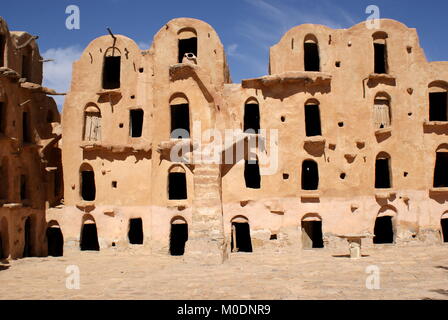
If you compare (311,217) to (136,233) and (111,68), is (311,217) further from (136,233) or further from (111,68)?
(111,68)

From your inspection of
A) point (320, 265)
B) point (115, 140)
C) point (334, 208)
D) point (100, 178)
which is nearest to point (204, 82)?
point (115, 140)

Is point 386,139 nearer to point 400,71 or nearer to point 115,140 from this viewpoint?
point 400,71

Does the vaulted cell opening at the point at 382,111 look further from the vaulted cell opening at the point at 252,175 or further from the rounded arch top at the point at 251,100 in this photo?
the vaulted cell opening at the point at 252,175

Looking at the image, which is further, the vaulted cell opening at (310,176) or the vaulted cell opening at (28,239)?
the vaulted cell opening at (310,176)

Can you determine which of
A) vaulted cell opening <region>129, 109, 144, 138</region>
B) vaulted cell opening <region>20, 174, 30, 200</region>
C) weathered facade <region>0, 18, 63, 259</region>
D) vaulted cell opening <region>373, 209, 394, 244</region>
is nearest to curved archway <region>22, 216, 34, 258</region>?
weathered facade <region>0, 18, 63, 259</region>

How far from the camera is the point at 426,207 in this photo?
79.8 ft

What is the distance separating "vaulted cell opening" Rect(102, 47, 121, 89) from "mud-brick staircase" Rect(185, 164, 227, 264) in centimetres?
940

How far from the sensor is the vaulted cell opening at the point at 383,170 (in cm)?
2511

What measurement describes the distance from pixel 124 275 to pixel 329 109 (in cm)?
1489

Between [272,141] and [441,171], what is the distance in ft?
38.2

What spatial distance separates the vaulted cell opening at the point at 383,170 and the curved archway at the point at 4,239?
21494 millimetres

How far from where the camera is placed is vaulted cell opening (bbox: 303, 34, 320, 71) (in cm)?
2605

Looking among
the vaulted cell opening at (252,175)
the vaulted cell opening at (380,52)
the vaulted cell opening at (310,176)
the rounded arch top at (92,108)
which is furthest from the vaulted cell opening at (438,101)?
the rounded arch top at (92,108)

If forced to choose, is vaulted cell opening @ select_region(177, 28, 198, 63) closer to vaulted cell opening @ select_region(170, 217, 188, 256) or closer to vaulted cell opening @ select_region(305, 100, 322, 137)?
vaulted cell opening @ select_region(305, 100, 322, 137)
